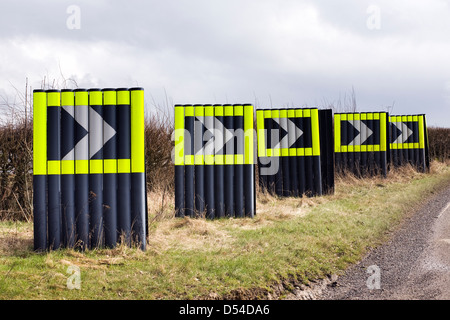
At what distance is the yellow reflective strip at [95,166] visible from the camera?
6.26 m

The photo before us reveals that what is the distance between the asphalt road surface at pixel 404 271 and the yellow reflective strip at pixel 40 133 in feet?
13.4

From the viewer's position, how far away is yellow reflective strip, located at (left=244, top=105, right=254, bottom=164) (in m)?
8.87

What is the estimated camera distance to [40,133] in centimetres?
628

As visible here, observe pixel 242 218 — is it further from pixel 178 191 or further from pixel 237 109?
pixel 237 109

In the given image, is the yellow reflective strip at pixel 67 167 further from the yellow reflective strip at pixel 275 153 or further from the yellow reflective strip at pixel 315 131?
the yellow reflective strip at pixel 315 131

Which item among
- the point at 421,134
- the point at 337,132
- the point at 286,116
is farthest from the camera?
the point at 421,134

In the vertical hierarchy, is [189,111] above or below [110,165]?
above

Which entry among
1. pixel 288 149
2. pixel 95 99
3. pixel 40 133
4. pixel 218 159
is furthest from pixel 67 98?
pixel 288 149

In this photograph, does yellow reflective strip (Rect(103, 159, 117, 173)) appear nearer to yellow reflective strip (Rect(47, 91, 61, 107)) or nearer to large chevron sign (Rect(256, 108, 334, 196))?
yellow reflective strip (Rect(47, 91, 61, 107))

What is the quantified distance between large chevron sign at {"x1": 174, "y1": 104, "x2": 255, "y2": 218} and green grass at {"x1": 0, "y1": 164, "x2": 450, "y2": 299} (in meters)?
0.61

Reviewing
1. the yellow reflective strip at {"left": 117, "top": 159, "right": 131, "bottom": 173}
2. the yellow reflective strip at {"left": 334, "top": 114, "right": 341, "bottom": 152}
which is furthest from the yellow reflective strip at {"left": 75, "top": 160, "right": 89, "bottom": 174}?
the yellow reflective strip at {"left": 334, "top": 114, "right": 341, "bottom": 152}

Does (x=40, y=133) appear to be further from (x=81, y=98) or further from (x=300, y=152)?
(x=300, y=152)

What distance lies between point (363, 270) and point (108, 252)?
3.43m

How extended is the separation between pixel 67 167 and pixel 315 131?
7.18m
